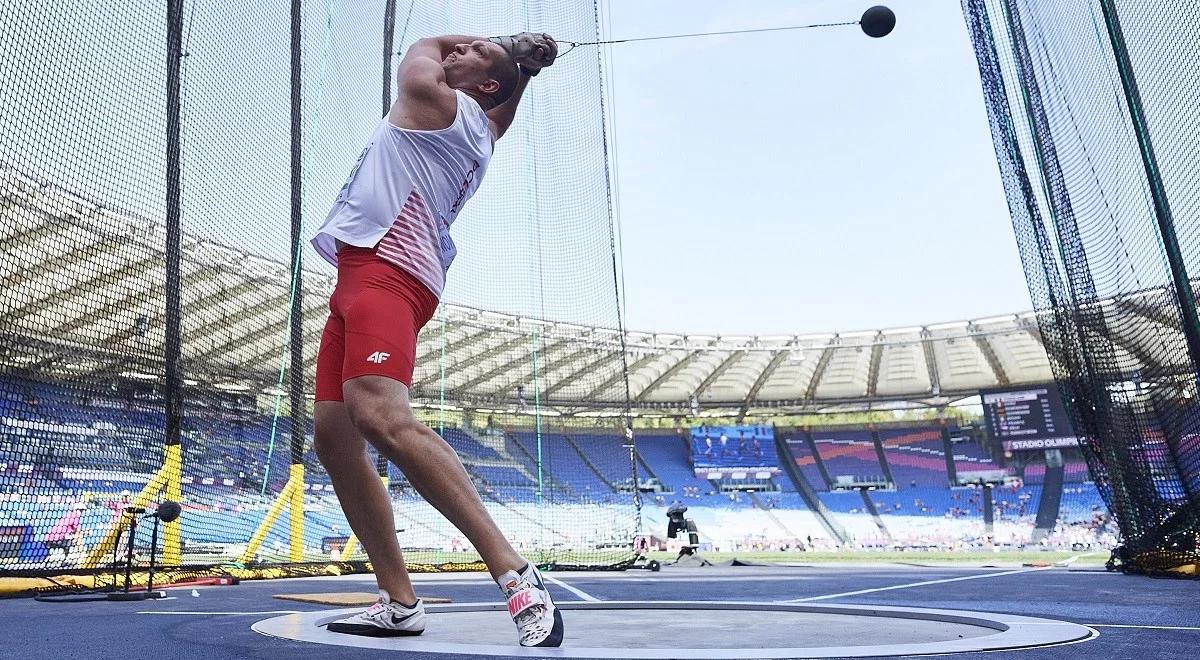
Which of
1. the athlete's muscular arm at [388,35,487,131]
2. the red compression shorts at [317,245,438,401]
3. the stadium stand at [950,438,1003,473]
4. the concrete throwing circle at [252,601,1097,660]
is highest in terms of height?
the stadium stand at [950,438,1003,473]

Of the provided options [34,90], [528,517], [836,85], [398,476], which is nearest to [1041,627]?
[34,90]

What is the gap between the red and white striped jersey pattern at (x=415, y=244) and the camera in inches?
65.8

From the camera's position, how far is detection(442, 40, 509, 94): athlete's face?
1886 mm

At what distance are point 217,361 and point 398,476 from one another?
6.71 meters

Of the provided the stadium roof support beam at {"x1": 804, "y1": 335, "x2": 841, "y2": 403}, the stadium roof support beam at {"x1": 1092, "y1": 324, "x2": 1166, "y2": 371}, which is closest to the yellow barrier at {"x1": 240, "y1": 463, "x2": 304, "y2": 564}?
the stadium roof support beam at {"x1": 1092, "y1": 324, "x2": 1166, "y2": 371}

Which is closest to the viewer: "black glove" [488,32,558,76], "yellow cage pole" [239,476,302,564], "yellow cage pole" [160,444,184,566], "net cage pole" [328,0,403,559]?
"black glove" [488,32,558,76]

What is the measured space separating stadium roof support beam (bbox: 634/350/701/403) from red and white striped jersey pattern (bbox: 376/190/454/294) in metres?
23.5

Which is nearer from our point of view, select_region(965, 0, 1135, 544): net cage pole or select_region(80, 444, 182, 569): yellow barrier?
select_region(80, 444, 182, 569): yellow barrier

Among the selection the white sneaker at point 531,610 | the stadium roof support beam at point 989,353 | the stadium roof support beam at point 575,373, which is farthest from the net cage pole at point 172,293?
the stadium roof support beam at point 989,353

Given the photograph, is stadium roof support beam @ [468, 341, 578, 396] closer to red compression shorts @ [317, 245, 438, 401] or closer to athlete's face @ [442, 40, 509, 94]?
athlete's face @ [442, 40, 509, 94]

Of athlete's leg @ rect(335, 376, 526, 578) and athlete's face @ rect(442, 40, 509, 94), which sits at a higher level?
athlete's face @ rect(442, 40, 509, 94)

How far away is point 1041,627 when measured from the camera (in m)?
1.74

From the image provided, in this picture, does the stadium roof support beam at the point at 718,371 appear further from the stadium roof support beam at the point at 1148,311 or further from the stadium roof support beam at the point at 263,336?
the stadium roof support beam at the point at 1148,311

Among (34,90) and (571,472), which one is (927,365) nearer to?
(571,472)
